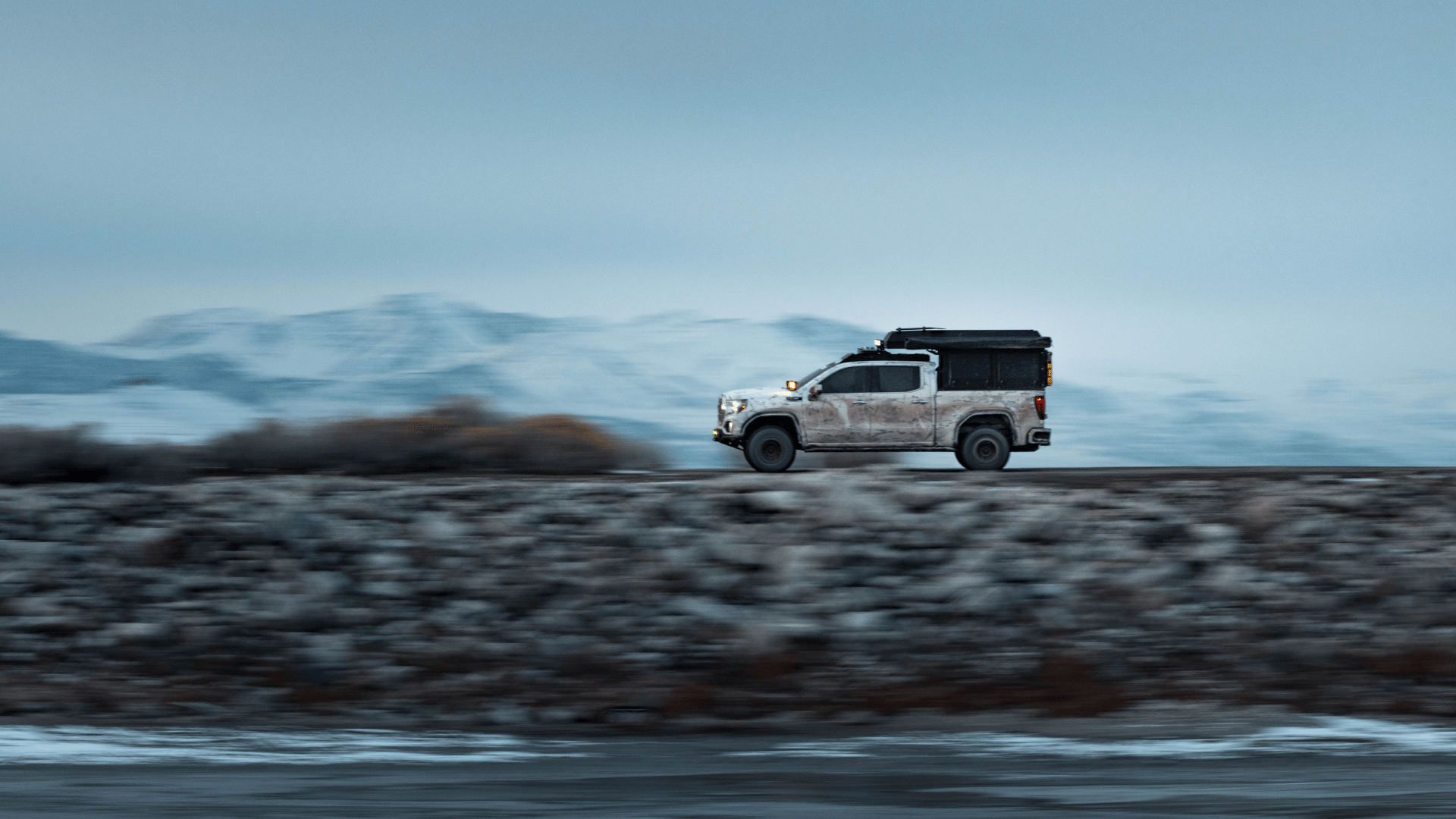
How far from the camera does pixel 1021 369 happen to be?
17.7 meters

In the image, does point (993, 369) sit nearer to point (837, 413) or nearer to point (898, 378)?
point (898, 378)

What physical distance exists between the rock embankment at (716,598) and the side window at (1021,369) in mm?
3334

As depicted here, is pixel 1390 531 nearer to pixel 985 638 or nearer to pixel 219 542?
pixel 985 638

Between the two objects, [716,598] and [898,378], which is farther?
[898,378]

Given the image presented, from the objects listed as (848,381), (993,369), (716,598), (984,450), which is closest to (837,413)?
(848,381)

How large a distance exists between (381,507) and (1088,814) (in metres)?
8.79

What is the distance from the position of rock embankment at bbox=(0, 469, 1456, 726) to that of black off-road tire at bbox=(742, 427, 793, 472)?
2743 mm

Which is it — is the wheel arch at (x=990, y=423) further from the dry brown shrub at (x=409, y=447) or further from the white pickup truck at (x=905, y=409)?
the dry brown shrub at (x=409, y=447)

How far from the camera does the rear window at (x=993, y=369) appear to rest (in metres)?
17.5

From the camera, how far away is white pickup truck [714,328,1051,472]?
57.1 ft

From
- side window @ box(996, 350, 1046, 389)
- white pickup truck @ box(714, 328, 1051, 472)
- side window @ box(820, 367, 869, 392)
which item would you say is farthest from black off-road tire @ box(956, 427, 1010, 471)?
side window @ box(820, 367, 869, 392)

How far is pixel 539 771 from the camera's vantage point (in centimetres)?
870

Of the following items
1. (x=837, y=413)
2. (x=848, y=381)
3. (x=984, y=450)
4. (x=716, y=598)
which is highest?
(x=848, y=381)

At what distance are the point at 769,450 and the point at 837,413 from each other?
104cm
